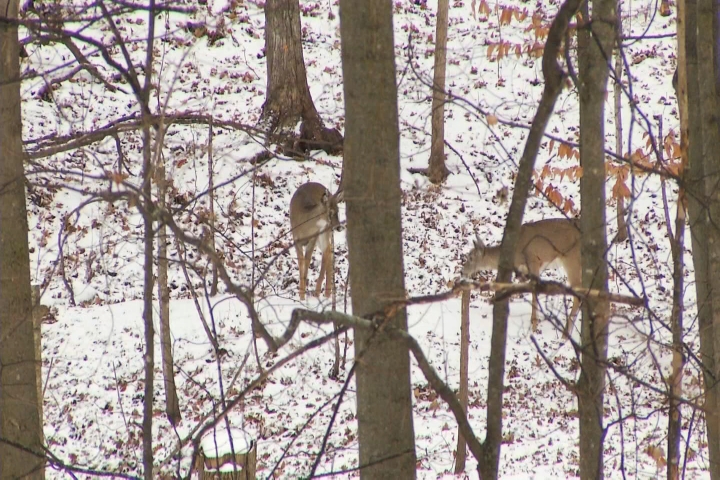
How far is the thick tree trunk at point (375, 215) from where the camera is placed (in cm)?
281

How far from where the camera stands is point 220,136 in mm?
16656

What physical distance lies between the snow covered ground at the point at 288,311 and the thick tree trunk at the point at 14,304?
28 cm

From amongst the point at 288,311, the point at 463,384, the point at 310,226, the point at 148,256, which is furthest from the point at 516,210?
the point at 310,226

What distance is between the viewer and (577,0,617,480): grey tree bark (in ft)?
11.0

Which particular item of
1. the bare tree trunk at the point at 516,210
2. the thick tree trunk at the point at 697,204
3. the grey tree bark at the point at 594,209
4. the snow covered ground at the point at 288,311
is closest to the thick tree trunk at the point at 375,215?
the bare tree trunk at the point at 516,210

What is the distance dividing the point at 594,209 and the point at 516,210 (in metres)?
0.73

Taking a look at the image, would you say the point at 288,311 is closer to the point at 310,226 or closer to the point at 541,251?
the point at 310,226

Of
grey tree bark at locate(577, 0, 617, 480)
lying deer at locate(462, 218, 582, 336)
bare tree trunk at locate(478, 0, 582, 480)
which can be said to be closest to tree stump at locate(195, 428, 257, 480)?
grey tree bark at locate(577, 0, 617, 480)

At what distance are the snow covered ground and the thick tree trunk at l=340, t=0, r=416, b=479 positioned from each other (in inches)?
23.0

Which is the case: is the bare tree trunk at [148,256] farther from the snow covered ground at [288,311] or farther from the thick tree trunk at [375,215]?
the thick tree trunk at [375,215]

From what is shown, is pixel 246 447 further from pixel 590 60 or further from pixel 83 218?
pixel 83 218

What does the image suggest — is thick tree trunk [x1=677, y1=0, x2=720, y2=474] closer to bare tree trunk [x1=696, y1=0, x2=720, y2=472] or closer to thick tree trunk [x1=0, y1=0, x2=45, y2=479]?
bare tree trunk [x1=696, y1=0, x2=720, y2=472]

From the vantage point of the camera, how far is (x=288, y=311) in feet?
35.1

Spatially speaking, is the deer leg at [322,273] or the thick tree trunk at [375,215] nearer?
the thick tree trunk at [375,215]
